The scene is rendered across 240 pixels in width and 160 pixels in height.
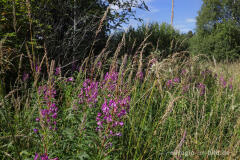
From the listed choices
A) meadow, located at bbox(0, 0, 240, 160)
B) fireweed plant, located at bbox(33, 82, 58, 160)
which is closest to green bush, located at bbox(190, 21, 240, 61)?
meadow, located at bbox(0, 0, 240, 160)

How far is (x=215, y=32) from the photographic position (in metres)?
16.8

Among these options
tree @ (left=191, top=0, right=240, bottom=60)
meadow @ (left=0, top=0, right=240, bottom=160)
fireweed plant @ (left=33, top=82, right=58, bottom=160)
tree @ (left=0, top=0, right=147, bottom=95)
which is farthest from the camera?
tree @ (left=191, top=0, right=240, bottom=60)

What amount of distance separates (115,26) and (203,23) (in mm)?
16932

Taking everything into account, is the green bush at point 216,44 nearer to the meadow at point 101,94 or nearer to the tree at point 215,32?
the tree at point 215,32

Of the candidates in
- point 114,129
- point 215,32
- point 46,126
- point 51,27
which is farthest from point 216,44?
point 46,126

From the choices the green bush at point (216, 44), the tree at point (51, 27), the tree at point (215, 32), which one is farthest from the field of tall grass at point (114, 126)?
the green bush at point (216, 44)

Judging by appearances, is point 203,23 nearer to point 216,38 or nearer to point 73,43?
point 216,38

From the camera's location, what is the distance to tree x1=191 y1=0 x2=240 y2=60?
594 inches

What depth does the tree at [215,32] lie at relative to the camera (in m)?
15.1

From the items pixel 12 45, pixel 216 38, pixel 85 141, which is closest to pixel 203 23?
pixel 216 38

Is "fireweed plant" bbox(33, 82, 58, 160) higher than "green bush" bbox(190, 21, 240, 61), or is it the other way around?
"green bush" bbox(190, 21, 240, 61)

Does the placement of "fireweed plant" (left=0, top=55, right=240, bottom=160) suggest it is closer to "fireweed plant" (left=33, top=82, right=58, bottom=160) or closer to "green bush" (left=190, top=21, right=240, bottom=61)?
"fireweed plant" (left=33, top=82, right=58, bottom=160)

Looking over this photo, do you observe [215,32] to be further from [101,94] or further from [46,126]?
[46,126]

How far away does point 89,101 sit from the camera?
2.06m
